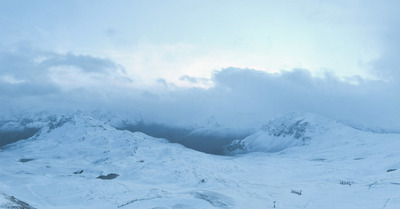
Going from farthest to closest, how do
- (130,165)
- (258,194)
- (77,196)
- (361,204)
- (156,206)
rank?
1. (130,165)
2. (77,196)
3. (258,194)
4. (156,206)
5. (361,204)

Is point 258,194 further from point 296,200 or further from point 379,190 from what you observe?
point 379,190

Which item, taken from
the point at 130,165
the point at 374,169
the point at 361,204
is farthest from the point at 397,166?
the point at 130,165

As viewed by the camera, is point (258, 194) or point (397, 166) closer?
point (258, 194)

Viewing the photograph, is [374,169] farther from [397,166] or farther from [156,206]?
[156,206]

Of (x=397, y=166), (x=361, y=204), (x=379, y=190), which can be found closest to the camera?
(x=361, y=204)

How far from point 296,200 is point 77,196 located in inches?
1673

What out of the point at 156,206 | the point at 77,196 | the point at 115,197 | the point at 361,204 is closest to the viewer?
the point at 361,204

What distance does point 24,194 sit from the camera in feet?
237

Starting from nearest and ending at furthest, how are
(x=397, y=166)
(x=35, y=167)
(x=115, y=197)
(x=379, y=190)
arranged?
(x=379, y=190) → (x=115, y=197) → (x=397, y=166) → (x=35, y=167)

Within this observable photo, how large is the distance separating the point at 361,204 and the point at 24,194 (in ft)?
208

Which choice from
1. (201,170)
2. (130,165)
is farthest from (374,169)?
(130,165)

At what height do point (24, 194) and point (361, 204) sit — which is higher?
point (361, 204)

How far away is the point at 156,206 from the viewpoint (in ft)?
150

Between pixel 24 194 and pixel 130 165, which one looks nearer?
pixel 24 194
